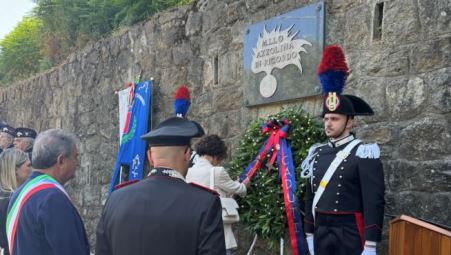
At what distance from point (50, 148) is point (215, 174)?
6.36 ft

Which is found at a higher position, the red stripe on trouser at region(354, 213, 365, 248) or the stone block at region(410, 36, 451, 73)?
the stone block at region(410, 36, 451, 73)

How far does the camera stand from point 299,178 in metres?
4.56

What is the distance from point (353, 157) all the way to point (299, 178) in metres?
1.00

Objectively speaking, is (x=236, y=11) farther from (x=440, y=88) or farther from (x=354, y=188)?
(x=354, y=188)

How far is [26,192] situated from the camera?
2754 mm

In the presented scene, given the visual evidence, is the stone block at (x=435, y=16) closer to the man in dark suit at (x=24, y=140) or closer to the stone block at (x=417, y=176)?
the stone block at (x=417, y=176)

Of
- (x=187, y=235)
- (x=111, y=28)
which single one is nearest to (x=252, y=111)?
(x=187, y=235)

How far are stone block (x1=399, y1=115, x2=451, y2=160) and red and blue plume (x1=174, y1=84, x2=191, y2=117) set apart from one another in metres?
2.74

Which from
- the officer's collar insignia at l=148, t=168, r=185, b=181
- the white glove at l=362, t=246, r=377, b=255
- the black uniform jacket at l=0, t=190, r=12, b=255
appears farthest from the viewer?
the black uniform jacket at l=0, t=190, r=12, b=255

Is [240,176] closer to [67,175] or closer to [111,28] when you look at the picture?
[67,175]

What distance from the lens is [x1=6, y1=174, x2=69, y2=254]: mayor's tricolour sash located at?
8.94ft

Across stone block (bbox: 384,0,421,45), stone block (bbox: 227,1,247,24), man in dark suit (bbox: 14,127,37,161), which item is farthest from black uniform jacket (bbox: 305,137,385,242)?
man in dark suit (bbox: 14,127,37,161)

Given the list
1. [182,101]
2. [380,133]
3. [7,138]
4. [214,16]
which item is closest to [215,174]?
[380,133]

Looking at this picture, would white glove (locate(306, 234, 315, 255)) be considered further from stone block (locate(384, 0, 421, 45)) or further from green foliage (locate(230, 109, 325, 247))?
stone block (locate(384, 0, 421, 45))
